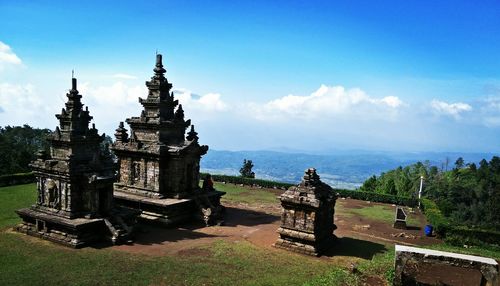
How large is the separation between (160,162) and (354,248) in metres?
14.3

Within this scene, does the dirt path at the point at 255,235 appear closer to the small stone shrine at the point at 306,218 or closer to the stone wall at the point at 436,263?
the small stone shrine at the point at 306,218

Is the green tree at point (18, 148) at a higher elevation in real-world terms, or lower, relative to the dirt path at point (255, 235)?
higher

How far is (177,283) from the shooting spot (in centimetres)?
1595

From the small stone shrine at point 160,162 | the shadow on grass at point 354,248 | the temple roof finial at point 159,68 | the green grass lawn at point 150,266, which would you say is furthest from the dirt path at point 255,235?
the temple roof finial at point 159,68

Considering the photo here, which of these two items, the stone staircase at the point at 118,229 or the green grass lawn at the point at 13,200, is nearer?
the stone staircase at the point at 118,229

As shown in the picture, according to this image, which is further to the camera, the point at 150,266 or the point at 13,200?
the point at 13,200

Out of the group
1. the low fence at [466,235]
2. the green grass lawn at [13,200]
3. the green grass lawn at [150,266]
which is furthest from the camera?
the low fence at [466,235]

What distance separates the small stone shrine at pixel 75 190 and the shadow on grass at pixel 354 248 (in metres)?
12.0

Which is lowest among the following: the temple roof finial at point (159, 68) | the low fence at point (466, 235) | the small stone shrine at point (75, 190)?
the low fence at point (466, 235)

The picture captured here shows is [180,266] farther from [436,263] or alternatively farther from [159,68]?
[159,68]

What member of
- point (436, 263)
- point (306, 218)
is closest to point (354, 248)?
point (306, 218)

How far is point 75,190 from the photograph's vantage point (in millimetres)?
21562

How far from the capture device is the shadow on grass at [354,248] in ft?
70.7

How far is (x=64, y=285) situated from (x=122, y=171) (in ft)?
46.8
